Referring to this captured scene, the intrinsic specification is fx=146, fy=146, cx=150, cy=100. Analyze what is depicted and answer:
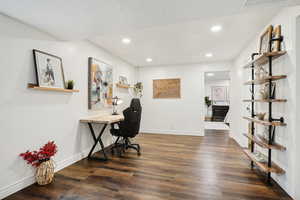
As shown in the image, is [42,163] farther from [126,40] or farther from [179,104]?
[179,104]

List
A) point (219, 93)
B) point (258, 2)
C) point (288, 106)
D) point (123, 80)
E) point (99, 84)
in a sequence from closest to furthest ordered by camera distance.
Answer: point (258, 2) → point (288, 106) → point (99, 84) → point (123, 80) → point (219, 93)

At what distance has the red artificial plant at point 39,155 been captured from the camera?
1.89 metres

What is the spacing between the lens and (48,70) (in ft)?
7.25

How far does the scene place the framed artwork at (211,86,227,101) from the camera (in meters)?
8.70

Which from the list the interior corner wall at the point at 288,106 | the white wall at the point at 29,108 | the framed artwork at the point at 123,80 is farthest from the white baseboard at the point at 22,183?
the interior corner wall at the point at 288,106

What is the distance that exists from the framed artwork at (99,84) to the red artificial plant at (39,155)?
1.13 meters

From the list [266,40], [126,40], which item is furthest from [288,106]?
[126,40]

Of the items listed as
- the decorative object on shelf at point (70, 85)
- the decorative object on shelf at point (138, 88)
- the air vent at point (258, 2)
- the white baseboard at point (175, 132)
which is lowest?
the white baseboard at point (175, 132)

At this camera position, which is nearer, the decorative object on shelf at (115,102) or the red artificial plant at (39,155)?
the red artificial plant at (39,155)

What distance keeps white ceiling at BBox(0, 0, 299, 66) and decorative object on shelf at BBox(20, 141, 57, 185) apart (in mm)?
1690

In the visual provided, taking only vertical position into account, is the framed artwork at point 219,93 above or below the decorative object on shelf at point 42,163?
above

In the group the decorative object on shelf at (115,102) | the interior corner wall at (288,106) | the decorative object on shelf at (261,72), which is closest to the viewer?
the interior corner wall at (288,106)

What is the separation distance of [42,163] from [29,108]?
2.53 feet

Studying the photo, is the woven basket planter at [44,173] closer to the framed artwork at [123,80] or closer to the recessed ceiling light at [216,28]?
the framed artwork at [123,80]
